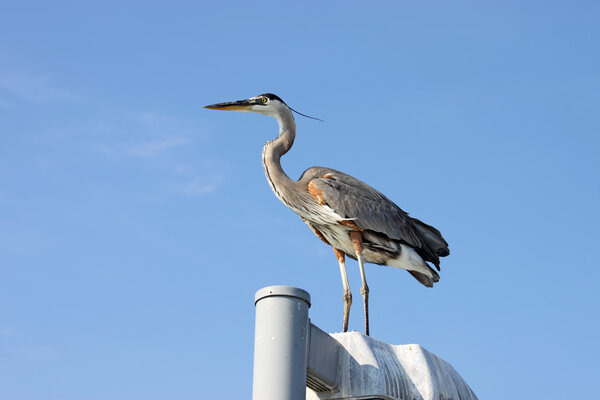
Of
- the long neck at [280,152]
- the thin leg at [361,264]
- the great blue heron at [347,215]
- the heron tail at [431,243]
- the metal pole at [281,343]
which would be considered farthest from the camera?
the heron tail at [431,243]

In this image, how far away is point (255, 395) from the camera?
4449mm

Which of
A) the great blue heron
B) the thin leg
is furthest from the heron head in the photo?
the thin leg

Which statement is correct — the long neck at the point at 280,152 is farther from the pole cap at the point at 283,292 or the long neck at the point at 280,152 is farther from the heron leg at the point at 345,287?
the pole cap at the point at 283,292

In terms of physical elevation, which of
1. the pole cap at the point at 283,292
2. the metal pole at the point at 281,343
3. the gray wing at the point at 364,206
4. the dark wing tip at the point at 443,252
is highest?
the gray wing at the point at 364,206

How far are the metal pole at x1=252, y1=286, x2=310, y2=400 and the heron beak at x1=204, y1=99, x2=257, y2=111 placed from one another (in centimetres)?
458

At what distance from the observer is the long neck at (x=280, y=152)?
848 centimetres

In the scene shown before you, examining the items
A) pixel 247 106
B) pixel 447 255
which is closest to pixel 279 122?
pixel 247 106

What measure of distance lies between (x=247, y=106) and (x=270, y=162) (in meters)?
0.80

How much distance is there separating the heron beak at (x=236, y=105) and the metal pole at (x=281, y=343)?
4585 millimetres

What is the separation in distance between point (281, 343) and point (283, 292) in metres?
0.29

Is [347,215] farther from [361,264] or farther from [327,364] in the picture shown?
[327,364]

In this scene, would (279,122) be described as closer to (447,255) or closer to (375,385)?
(447,255)

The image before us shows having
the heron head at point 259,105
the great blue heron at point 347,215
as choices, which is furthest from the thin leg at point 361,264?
the heron head at point 259,105

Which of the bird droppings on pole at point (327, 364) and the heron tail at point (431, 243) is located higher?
the heron tail at point (431, 243)
